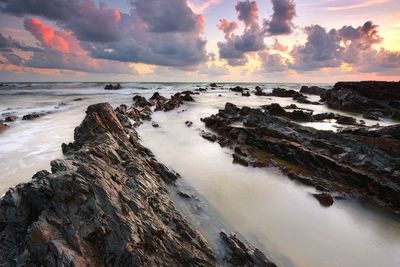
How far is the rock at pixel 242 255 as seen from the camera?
8891mm

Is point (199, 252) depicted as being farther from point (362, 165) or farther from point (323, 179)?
point (362, 165)

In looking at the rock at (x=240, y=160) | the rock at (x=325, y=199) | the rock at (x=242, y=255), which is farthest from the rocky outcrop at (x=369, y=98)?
the rock at (x=242, y=255)

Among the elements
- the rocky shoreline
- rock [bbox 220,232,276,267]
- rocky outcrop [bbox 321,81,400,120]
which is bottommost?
rocky outcrop [bbox 321,81,400,120]

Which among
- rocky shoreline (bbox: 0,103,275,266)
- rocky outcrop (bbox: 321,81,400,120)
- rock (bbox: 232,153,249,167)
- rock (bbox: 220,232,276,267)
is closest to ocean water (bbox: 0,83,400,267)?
rock (bbox: 232,153,249,167)

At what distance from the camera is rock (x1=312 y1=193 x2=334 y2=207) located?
14005 millimetres

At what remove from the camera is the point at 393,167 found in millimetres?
15492

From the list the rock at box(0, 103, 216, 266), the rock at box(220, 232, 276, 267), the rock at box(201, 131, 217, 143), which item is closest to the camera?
the rock at box(0, 103, 216, 266)

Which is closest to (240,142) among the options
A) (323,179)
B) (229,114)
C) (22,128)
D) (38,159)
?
(323,179)

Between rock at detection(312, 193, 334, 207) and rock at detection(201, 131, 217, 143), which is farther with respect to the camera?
rock at detection(201, 131, 217, 143)

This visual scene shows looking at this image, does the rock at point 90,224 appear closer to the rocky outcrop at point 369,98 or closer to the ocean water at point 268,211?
→ the ocean water at point 268,211

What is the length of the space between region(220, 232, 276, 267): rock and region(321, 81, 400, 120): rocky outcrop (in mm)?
42033

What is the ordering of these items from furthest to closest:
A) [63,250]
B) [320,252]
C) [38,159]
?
[38,159] < [320,252] < [63,250]

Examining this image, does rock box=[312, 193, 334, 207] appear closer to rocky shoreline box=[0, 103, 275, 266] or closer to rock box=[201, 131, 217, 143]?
rocky shoreline box=[0, 103, 275, 266]

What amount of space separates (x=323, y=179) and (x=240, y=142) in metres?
8.54
